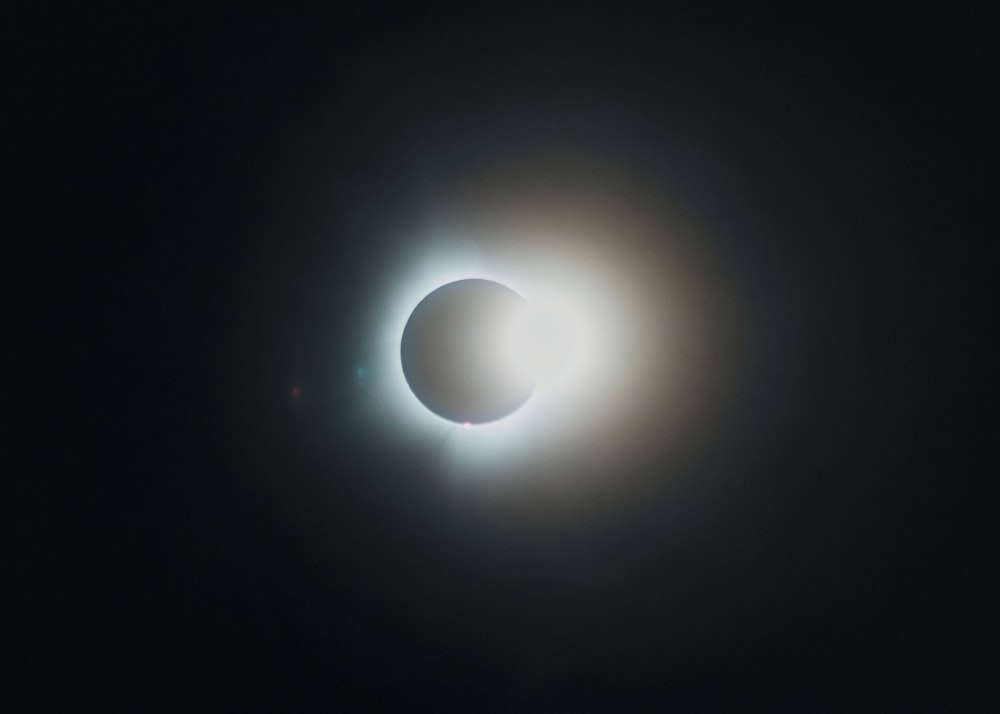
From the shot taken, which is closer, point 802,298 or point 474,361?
point 474,361

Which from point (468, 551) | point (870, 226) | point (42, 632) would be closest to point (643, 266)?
point (870, 226)

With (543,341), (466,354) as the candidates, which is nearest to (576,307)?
(543,341)

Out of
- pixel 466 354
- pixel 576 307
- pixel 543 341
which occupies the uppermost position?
pixel 576 307

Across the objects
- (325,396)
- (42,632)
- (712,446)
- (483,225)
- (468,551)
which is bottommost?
(42,632)

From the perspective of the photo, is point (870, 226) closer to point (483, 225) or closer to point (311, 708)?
point (483, 225)

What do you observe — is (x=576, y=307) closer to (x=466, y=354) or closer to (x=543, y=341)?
(x=543, y=341)
